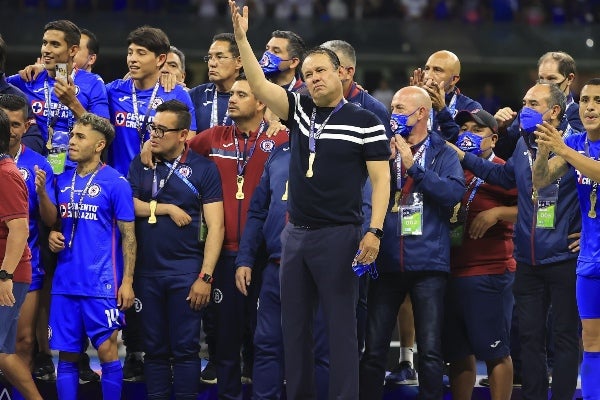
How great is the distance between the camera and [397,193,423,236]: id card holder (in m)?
6.54

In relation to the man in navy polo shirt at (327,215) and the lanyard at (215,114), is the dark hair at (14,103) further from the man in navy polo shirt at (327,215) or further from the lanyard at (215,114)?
the man in navy polo shirt at (327,215)

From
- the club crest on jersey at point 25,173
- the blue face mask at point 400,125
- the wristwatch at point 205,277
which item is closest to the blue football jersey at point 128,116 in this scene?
the club crest on jersey at point 25,173

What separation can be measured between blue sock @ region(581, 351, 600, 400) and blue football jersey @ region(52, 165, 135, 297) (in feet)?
8.52

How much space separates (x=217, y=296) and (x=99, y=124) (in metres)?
1.20

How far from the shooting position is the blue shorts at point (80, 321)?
21.3 ft

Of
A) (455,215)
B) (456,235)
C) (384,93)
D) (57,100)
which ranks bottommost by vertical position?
(456,235)

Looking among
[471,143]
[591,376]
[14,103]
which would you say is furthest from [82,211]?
[591,376]

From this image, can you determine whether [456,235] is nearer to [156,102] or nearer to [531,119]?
[531,119]

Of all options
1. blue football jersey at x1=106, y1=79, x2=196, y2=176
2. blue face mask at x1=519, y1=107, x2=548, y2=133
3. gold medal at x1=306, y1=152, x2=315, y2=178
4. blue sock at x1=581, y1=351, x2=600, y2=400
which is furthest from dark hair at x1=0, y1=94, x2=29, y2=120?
blue sock at x1=581, y1=351, x2=600, y2=400

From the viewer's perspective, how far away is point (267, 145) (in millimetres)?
6949

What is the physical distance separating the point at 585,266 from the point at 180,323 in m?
2.26

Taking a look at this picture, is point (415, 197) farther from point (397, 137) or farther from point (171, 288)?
point (171, 288)

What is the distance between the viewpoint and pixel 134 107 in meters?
7.20

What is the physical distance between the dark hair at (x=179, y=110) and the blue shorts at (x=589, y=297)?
2.39 m
